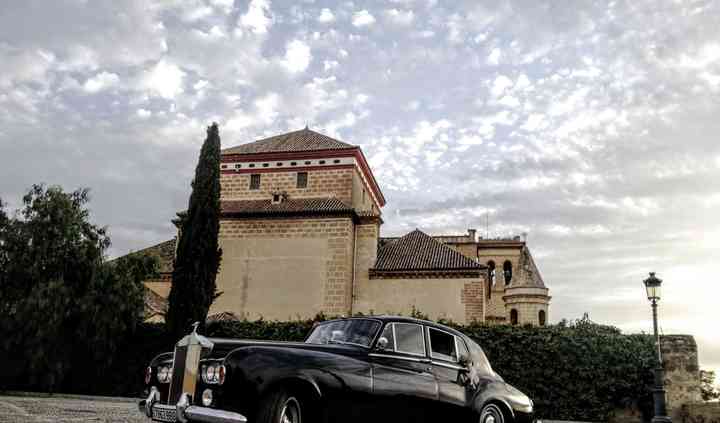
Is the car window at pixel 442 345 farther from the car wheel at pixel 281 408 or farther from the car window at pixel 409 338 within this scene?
the car wheel at pixel 281 408

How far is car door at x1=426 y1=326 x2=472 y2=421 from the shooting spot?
6.71m

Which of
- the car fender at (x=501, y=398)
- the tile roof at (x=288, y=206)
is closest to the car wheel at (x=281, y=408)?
the car fender at (x=501, y=398)

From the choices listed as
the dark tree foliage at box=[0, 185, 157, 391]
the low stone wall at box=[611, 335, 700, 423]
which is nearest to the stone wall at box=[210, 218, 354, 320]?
the dark tree foliage at box=[0, 185, 157, 391]

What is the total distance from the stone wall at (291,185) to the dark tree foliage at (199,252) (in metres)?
7.31

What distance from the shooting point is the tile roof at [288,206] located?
89.0ft

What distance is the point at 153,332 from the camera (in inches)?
732

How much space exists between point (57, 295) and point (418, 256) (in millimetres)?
15864

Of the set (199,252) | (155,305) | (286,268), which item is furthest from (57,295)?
(286,268)

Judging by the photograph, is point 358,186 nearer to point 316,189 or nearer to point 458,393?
point 316,189

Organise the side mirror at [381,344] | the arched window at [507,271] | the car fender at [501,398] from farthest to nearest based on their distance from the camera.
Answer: the arched window at [507,271] → the car fender at [501,398] → the side mirror at [381,344]

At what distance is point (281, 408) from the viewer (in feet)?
17.0

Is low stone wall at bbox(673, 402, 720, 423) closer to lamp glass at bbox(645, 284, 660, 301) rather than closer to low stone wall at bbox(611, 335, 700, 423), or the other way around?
low stone wall at bbox(611, 335, 700, 423)

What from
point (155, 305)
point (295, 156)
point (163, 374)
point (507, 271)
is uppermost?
point (295, 156)

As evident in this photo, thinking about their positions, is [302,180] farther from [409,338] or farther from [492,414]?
[409,338]
